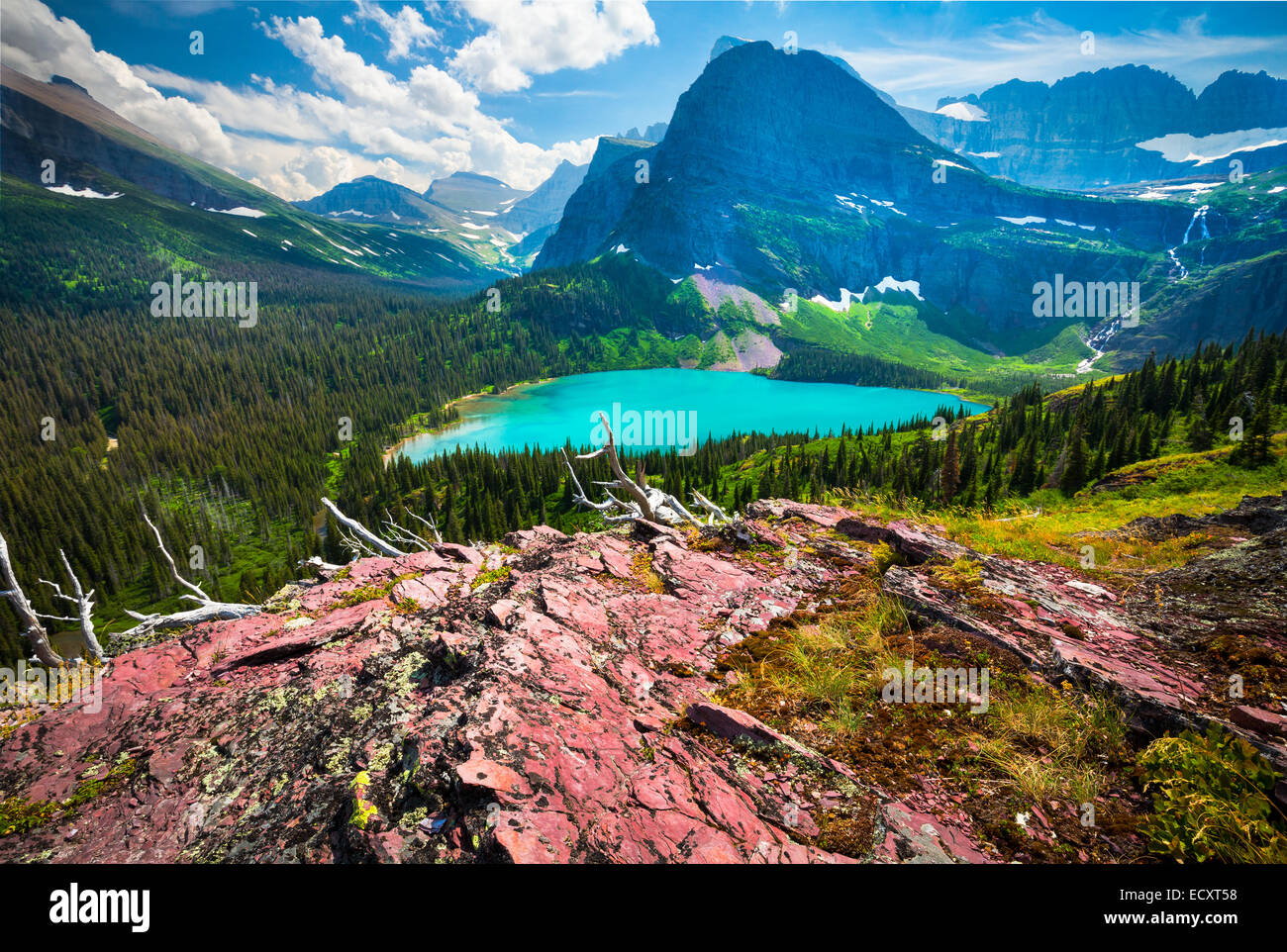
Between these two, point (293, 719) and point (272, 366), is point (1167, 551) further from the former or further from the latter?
point (272, 366)

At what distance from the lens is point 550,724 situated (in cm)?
518

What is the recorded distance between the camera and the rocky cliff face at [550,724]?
4.22 meters

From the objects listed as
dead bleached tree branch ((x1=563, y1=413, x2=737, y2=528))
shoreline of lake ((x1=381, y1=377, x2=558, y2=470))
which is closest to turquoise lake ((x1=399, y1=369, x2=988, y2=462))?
shoreline of lake ((x1=381, y1=377, x2=558, y2=470))

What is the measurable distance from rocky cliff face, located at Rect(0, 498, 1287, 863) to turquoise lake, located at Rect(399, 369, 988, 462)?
360 ft

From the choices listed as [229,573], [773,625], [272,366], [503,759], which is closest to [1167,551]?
[773,625]

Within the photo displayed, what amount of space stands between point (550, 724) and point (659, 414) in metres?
152

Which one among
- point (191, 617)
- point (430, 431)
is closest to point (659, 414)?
point (430, 431)

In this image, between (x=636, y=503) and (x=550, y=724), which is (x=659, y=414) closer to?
(x=636, y=503)

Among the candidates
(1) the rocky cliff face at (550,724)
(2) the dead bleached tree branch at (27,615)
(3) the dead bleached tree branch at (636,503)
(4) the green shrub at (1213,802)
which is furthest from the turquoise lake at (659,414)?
(4) the green shrub at (1213,802)

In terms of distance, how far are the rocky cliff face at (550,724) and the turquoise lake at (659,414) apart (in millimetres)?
109757

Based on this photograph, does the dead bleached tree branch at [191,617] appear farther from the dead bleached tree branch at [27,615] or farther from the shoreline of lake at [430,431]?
the shoreline of lake at [430,431]

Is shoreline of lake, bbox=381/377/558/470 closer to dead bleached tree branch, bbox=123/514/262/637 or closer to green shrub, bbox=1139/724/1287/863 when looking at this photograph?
dead bleached tree branch, bbox=123/514/262/637
